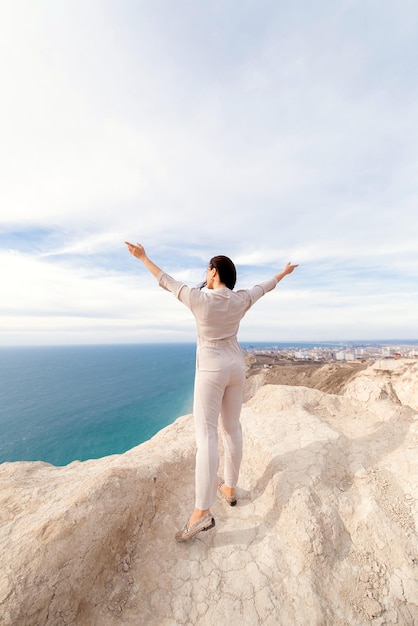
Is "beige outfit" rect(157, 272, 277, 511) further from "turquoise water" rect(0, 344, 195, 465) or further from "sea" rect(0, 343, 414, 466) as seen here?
"turquoise water" rect(0, 344, 195, 465)

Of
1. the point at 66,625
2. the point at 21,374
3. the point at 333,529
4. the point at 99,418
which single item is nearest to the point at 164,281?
the point at 66,625

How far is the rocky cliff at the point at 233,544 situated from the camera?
290 cm

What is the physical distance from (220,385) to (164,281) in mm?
1534

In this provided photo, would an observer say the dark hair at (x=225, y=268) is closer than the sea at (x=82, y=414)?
Yes

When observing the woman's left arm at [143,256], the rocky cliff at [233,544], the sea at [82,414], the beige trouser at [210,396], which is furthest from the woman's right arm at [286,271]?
the sea at [82,414]

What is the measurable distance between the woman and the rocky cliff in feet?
1.92

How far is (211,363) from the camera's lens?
136 inches

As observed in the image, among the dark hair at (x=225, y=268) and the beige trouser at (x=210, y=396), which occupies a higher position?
the dark hair at (x=225, y=268)

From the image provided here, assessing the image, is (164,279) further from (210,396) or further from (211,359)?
(210,396)

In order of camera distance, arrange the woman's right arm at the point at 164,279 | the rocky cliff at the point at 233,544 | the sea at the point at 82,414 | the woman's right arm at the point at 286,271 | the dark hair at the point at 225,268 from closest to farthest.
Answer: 1. the rocky cliff at the point at 233,544
2. the woman's right arm at the point at 164,279
3. the dark hair at the point at 225,268
4. the woman's right arm at the point at 286,271
5. the sea at the point at 82,414

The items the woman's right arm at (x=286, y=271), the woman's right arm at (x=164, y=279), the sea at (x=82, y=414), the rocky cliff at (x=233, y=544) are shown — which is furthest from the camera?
the sea at (x=82, y=414)

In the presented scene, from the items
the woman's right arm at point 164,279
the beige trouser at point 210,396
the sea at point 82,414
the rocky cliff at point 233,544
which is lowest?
the sea at point 82,414

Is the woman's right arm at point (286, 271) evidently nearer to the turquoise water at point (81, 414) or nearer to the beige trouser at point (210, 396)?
the beige trouser at point (210, 396)

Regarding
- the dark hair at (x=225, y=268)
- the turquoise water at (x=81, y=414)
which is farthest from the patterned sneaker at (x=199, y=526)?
the turquoise water at (x=81, y=414)
